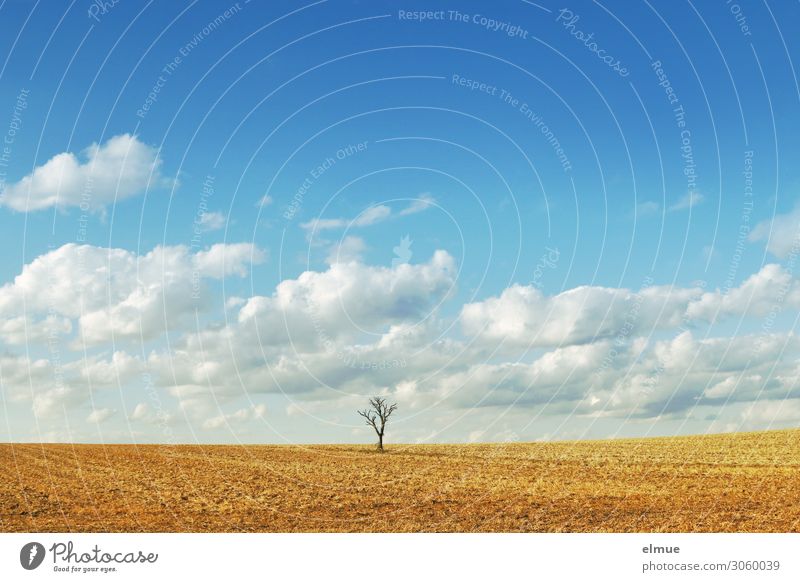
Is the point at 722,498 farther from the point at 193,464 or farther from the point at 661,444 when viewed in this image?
the point at 661,444

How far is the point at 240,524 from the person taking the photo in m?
31.5

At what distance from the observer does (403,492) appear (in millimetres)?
41781

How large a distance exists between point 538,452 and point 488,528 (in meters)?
43.7

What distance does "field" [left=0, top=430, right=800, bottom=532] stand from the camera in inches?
1256

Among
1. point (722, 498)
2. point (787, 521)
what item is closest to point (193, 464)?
point (722, 498)
